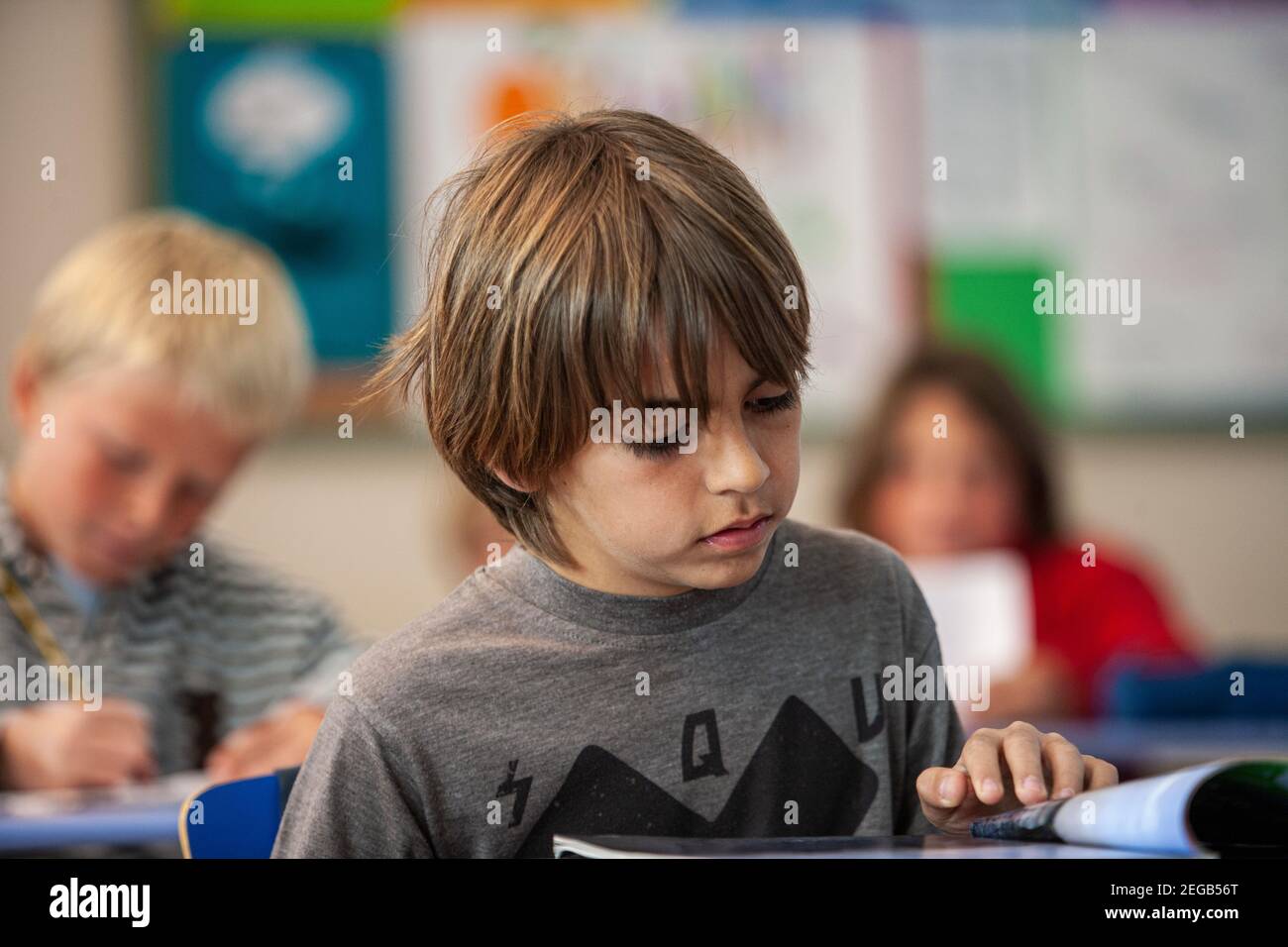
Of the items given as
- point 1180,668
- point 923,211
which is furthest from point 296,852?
point 923,211

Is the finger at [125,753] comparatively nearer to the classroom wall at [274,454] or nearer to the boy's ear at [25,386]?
the boy's ear at [25,386]

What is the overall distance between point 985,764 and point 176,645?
987 millimetres

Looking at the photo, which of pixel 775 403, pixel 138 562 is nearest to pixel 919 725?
pixel 775 403

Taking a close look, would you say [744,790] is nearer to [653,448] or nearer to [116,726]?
[653,448]

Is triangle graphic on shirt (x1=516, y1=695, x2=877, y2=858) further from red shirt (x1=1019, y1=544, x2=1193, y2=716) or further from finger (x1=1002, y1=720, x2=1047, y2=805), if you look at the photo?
red shirt (x1=1019, y1=544, x2=1193, y2=716)

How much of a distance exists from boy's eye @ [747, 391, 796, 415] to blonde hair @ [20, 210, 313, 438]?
0.91 meters

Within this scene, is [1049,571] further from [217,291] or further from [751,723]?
[751,723]

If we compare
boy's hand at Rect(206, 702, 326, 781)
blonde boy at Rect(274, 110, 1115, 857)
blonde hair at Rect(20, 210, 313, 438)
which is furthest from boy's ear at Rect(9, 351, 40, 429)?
blonde boy at Rect(274, 110, 1115, 857)

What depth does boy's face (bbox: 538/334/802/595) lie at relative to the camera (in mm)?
678

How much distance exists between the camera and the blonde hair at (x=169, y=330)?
4.81 feet

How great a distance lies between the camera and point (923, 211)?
300 cm

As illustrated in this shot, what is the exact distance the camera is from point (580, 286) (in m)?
0.69

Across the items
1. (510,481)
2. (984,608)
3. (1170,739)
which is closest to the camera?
(510,481)
